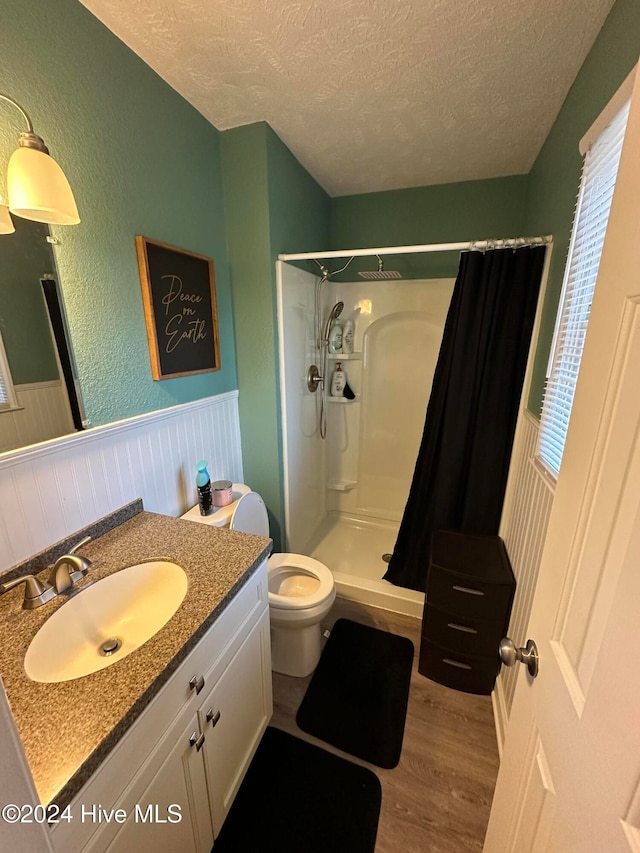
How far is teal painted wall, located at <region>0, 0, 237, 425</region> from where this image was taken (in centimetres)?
96

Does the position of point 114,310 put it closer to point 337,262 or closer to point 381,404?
Result: point 337,262

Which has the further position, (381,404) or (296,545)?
(381,404)

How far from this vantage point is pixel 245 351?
1877mm

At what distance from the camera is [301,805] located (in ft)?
3.98

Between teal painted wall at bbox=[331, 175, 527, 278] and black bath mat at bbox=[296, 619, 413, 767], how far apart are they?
7.59ft

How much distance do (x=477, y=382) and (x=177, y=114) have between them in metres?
1.76

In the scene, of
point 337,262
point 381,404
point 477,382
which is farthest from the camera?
point 381,404

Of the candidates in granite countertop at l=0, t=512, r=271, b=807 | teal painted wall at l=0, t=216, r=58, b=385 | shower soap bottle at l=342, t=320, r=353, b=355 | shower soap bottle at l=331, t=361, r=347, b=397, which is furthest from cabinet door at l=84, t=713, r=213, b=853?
shower soap bottle at l=342, t=320, r=353, b=355

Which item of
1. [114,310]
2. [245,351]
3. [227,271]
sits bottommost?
[245,351]

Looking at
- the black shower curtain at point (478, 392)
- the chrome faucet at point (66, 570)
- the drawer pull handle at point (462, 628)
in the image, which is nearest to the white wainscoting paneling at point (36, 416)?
the chrome faucet at point (66, 570)

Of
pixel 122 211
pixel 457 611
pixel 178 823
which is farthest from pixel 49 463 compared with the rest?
pixel 457 611

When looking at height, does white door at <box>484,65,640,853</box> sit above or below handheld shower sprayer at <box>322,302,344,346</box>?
below

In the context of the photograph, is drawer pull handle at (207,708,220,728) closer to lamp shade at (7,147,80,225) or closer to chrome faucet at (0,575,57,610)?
chrome faucet at (0,575,57,610)

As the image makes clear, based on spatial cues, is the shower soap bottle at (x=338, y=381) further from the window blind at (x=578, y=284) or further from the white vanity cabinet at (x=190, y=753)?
the white vanity cabinet at (x=190, y=753)
